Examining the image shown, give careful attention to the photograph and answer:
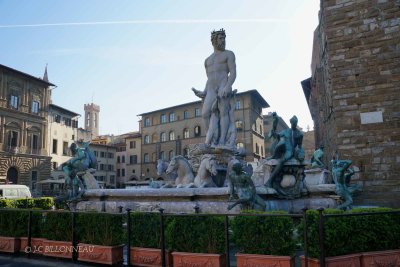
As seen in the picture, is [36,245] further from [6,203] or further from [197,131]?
[197,131]

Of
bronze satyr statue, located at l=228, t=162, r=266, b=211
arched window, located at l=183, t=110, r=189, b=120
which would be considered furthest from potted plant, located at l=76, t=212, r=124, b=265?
arched window, located at l=183, t=110, r=189, b=120

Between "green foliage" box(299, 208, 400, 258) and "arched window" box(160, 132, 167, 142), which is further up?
"arched window" box(160, 132, 167, 142)

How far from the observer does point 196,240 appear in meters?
4.52

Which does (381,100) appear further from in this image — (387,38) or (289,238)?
(289,238)

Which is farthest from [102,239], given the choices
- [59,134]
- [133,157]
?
[133,157]

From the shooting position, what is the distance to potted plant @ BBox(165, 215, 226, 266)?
4.37m

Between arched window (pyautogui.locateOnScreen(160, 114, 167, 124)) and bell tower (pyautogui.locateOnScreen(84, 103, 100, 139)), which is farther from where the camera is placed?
bell tower (pyautogui.locateOnScreen(84, 103, 100, 139))

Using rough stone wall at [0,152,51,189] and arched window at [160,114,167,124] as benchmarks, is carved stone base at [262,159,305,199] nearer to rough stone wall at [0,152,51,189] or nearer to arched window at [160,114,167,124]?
rough stone wall at [0,152,51,189]

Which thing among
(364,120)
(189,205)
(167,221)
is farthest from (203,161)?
(364,120)

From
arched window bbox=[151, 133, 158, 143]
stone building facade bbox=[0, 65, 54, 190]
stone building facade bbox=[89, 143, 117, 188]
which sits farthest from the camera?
stone building facade bbox=[89, 143, 117, 188]

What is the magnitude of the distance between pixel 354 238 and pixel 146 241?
273 centimetres

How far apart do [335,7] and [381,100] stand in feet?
11.9

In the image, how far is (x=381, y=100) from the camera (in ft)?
35.9

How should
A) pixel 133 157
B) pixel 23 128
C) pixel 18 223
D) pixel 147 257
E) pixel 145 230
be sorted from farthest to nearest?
pixel 133 157 < pixel 23 128 < pixel 18 223 < pixel 145 230 < pixel 147 257
